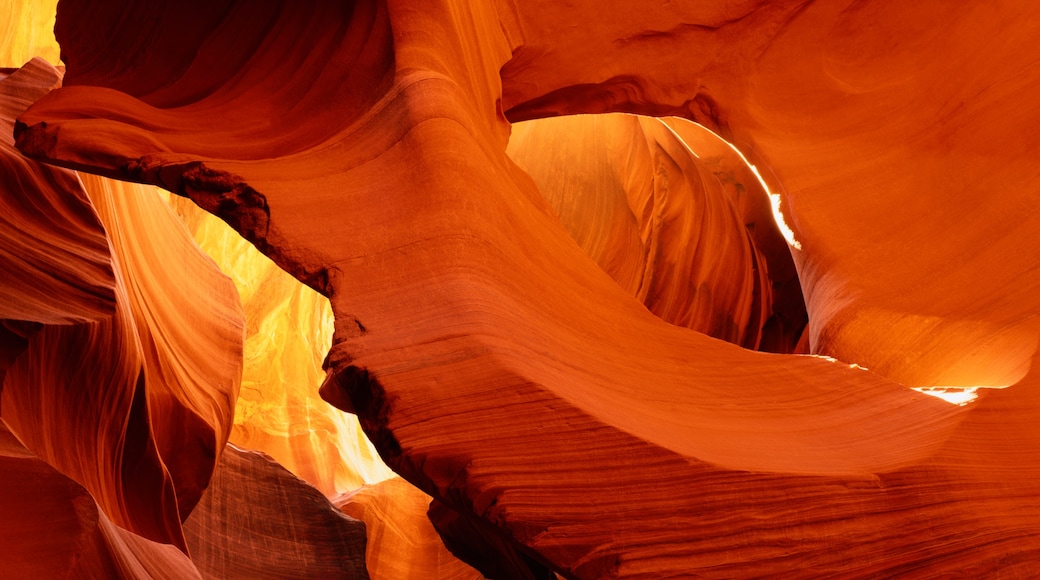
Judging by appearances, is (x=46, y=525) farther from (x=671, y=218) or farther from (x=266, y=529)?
(x=671, y=218)

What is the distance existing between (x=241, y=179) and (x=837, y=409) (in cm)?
140

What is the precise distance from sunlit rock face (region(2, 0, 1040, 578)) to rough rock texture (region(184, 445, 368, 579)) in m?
0.79

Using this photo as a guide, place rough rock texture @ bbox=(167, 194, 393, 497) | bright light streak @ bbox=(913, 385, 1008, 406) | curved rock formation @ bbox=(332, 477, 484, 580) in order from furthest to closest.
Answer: rough rock texture @ bbox=(167, 194, 393, 497) → curved rock formation @ bbox=(332, 477, 484, 580) → bright light streak @ bbox=(913, 385, 1008, 406)

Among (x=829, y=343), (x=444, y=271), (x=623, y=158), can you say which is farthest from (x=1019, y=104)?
(x=623, y=158)

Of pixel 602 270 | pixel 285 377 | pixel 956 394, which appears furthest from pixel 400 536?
pixel 956 394

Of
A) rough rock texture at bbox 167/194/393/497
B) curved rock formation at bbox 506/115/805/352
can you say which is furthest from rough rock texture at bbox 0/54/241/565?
rough rock texture at bbox 167/194/393/497

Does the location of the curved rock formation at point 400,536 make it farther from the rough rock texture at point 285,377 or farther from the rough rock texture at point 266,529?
the rough rock texture at point 285,377

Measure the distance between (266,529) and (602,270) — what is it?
285 centimetres

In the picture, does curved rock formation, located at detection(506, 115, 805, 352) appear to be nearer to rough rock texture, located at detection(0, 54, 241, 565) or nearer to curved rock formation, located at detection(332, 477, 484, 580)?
curved rock formation, located at detection(332, 477, 484, 580)

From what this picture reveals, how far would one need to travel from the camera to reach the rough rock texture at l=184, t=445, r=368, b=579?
4.43 metres

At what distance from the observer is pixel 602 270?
2549 mm

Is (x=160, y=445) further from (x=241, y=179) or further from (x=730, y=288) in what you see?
(x=730, y=288)

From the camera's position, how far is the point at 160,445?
3.85m

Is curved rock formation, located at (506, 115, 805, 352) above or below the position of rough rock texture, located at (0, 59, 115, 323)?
above
